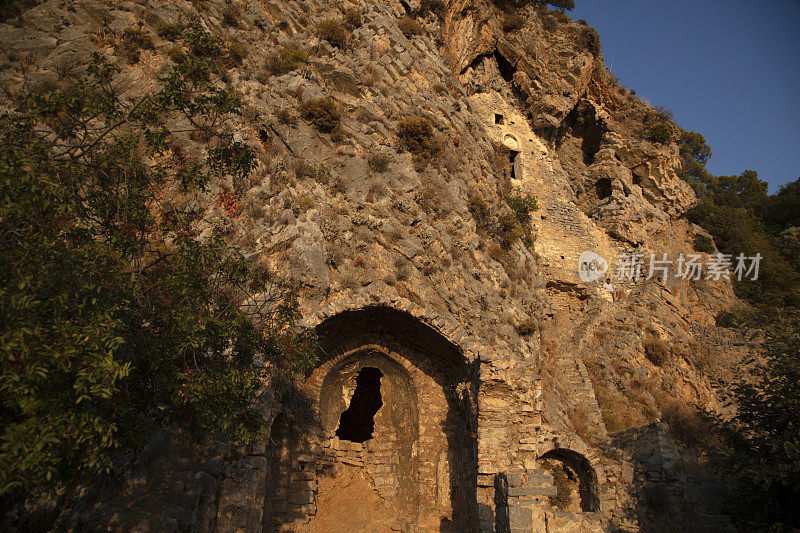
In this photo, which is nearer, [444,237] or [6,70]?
[6,70]

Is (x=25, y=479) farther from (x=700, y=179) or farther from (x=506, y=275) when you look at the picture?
(x=700, y=179)

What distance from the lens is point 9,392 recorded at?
445 centimetres

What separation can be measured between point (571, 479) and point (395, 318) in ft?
29.4

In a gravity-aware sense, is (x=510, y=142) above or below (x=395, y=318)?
above

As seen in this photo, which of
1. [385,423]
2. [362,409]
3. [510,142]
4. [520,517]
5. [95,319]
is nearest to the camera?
[95,319]

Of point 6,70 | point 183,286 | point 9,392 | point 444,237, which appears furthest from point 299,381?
point 6,70

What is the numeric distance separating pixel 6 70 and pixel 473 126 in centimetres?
1860

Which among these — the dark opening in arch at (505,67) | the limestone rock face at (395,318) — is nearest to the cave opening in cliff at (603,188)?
the limestone rock face at (395,318)

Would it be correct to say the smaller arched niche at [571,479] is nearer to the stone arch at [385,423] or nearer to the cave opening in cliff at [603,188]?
the stone arch at [385,423]

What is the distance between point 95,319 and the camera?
506cm

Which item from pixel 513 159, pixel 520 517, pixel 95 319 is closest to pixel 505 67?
pixel 513 159

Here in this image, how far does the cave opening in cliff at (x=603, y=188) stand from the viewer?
30484 millimetres

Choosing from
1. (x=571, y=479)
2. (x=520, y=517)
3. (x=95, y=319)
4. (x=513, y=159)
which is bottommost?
(x=520, y=517)

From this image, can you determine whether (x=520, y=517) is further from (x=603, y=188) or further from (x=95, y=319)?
(x=603, y=188)
